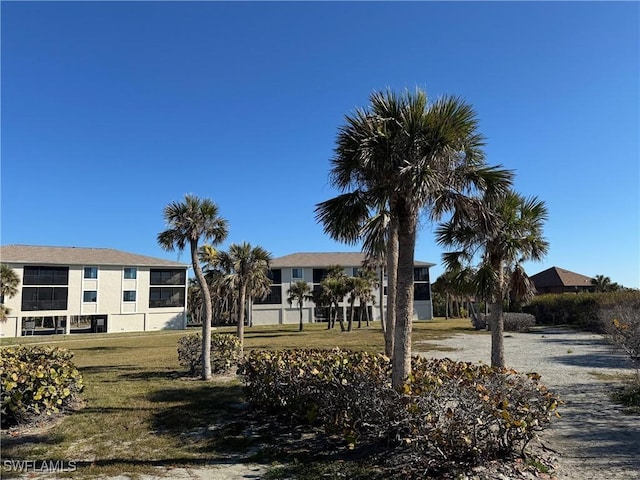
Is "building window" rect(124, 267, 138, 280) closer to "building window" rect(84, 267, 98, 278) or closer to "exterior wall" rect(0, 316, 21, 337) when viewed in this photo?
"building window" rect(84, 267, 98, 278)

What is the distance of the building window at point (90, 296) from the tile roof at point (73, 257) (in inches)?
129

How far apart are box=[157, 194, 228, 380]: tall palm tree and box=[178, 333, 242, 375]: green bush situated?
75 cm

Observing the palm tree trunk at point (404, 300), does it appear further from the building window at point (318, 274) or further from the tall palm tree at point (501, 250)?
the building window at point (318, 274)

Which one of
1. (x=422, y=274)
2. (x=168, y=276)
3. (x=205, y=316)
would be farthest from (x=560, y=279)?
(x=205, y=316)

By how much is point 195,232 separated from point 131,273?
4460cm

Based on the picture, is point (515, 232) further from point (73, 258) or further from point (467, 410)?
point (73, 258)

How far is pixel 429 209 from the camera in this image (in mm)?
7438

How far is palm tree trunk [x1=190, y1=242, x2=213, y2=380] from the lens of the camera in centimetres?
1338

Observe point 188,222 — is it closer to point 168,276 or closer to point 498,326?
point 498,326

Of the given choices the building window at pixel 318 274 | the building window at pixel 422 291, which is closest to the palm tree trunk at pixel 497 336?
the building window at pixel 318 274

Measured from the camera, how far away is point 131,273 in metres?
53.5

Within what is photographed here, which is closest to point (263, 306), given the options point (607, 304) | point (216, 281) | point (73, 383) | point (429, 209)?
point (216, 281)

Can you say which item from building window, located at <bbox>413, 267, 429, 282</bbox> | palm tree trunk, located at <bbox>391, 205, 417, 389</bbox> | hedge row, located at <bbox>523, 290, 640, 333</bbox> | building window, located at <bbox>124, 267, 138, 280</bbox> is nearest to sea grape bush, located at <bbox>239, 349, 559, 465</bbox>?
palm tree trunk, located at <bbox>391, 205, 417, 389</bbox>

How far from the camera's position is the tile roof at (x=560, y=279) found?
6191 centimetres
